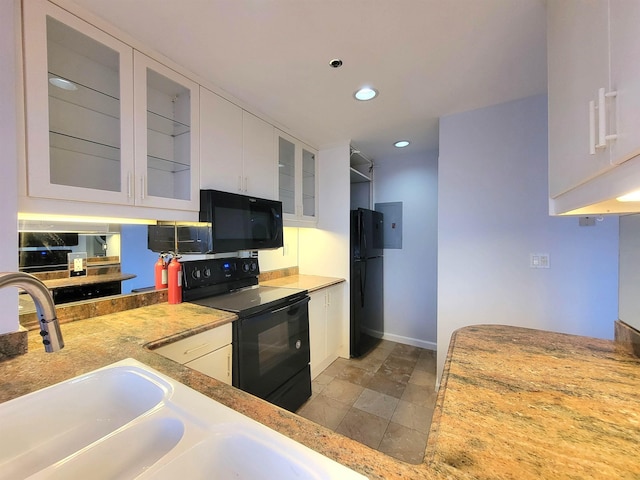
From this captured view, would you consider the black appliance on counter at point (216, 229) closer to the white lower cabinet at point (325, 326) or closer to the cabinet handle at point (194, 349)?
the cabinet handle at point (194, 349)

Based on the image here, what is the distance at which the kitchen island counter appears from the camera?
1.64ft

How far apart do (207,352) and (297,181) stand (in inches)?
69.9

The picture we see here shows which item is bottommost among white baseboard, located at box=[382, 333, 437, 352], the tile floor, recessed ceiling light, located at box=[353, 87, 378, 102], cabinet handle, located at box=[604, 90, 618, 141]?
the tile floor

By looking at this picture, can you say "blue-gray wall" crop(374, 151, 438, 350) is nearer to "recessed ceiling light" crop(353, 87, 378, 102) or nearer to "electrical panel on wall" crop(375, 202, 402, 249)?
"electrical panel on wall" crop(375, 202, 402, 249)

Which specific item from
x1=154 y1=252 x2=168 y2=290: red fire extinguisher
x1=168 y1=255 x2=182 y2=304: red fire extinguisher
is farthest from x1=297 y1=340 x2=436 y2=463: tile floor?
x1=154 y1=252 x2=168 y2=290: red fire extinguisher

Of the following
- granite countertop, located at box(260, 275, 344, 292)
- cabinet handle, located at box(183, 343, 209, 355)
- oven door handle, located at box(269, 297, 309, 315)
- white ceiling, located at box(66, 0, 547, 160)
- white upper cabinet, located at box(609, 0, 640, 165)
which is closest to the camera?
white upper cabinet, located at box(609, 0, 640, 165)

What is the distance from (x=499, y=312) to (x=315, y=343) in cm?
155

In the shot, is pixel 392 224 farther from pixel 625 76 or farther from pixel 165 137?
pixel 625 76

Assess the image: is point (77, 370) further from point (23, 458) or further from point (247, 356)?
point (247, 356)

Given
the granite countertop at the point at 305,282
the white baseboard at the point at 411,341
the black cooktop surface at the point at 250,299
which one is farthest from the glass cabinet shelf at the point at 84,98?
the white baseboard at the point at 411,341

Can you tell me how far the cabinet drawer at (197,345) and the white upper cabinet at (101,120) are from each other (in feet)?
2.49

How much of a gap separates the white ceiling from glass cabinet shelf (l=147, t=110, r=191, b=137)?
0.33 metres

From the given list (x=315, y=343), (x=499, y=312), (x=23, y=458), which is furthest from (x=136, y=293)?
(x=499, y=312)

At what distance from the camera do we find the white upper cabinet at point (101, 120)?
3.50 ft
